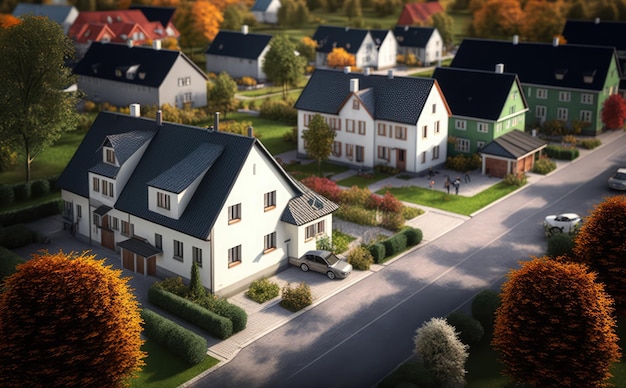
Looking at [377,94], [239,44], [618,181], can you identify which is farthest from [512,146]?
[239,44]

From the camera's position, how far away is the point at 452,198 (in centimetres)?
6281

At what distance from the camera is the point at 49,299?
2994 cm

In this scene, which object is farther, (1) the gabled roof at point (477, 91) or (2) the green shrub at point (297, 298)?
(1) the gabled roof at point (477, 91)

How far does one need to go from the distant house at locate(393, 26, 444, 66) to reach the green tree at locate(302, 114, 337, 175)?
70.7 m

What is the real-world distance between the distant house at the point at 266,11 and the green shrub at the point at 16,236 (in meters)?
138

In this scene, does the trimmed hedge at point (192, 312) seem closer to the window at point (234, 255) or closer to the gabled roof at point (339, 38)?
the window at point (234, 255)

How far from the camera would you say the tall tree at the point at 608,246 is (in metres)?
38.6

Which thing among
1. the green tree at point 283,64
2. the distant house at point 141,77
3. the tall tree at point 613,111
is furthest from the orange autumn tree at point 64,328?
the green tree at point 283,64

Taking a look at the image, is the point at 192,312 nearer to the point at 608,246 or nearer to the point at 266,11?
the point at 608,246

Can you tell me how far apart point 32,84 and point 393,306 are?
4115 cm

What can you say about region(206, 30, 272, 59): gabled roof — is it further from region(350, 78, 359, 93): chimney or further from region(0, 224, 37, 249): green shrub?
region(0, 224, 37, 249): green shrub

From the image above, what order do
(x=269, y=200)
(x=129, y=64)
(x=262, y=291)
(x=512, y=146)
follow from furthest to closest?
(x=129, y=64), (x=512, y=146), (x=269, y=200), (x=262, y=291)

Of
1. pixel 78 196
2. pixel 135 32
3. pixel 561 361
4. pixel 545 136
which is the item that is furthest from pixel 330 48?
pixel 561 361

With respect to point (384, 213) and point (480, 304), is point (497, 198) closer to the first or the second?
point (384, 213)
